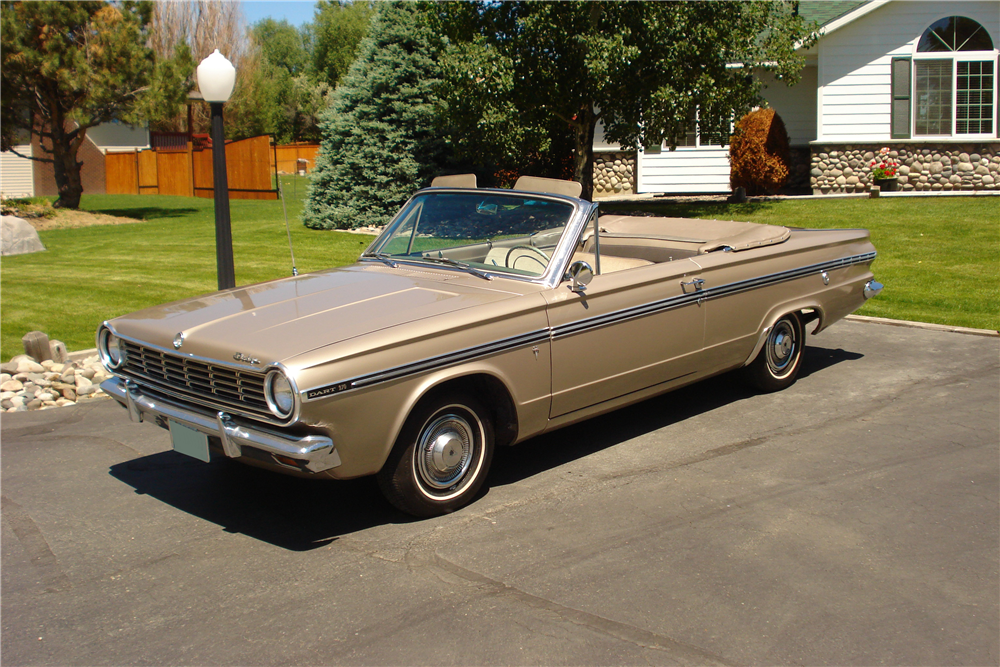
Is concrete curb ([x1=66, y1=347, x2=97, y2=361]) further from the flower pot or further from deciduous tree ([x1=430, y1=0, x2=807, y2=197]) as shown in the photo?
the flower pot

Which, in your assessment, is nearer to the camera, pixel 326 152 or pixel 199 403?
pixel 199 403

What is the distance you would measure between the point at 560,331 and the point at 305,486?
5.62 feet

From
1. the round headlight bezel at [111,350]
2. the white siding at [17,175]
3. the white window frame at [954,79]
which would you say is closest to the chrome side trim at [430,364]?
the round headlight bezel at [111,350]

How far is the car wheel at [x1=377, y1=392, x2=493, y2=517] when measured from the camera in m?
4.45

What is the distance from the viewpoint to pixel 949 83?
61.9 ft

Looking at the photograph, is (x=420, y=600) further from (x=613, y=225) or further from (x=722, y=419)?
(x=613, y=225)

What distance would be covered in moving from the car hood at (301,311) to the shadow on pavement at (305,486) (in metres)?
0.95

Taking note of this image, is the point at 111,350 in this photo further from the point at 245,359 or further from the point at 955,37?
the point at 955,37

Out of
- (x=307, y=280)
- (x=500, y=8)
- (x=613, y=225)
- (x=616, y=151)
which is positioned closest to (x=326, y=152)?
(x=500, y=8)

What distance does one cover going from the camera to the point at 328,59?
56375 millimetres

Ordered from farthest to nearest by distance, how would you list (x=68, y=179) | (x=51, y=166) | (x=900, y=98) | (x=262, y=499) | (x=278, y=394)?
1. (x=51, y=166)
2. (x=68, y=179)
3. (x=900, y=98)
4. (x=262, y=499)
5. (x=278, y=394)

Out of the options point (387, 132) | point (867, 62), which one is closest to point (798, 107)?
point (867, 62)

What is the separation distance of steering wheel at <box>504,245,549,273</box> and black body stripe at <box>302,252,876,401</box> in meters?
0.45

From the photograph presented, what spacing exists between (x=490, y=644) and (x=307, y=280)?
2.86m
